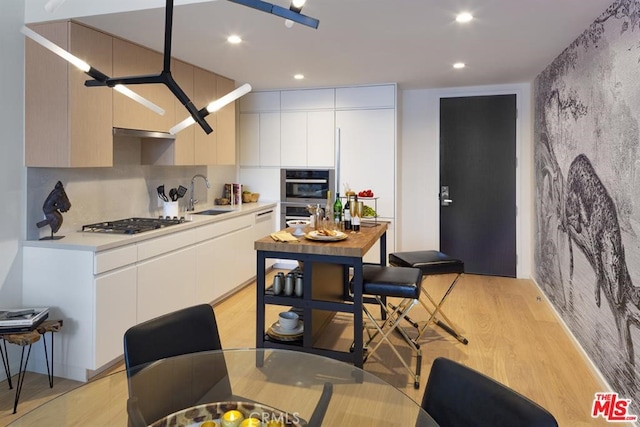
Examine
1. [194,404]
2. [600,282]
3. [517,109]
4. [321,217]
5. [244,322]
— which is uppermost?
[517,109]

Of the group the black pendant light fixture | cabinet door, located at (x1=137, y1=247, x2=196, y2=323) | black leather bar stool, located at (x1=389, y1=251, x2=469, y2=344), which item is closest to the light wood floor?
black leather bar stool, located at (x1=389, y1=251, x2=469, y2=344)

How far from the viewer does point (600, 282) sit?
107 inches

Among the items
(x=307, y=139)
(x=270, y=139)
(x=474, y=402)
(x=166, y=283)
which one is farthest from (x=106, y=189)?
(x=474, y=402)

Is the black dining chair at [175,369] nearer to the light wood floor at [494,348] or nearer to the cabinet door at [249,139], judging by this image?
the light wood floor at [494,348]

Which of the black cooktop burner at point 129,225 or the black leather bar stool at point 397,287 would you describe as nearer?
the black leather bar stool at point 397,287

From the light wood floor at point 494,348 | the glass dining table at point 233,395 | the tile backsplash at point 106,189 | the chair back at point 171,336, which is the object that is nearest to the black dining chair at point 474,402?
the glass dining table at point 233,395

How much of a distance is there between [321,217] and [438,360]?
2.00m

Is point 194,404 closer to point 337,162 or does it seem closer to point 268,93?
point 337,162

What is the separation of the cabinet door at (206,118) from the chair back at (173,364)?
272cm

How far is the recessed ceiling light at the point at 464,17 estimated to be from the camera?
2.82 metres

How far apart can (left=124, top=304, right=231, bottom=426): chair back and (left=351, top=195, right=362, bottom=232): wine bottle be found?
4.96 feet

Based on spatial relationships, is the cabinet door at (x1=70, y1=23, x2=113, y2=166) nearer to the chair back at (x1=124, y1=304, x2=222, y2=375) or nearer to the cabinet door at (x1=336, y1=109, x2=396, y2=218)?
the chair back at (x1=124, y1=304, x2=222, y2=375)

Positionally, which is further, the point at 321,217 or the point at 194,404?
the point at 321,217

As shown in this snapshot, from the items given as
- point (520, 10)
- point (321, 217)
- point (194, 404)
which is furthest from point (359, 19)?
point (194, 404)
